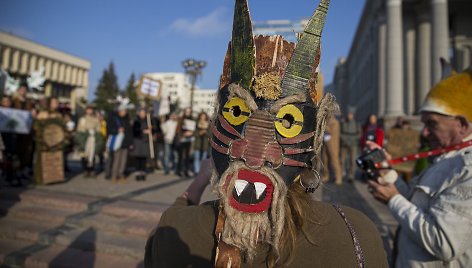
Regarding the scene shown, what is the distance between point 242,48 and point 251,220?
0.72m

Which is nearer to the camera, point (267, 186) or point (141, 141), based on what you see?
point (267, 186)

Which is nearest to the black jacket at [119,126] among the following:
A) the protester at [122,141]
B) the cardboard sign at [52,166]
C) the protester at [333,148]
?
the protester at [122,141]

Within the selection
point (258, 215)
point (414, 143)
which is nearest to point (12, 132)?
point (258, 215)

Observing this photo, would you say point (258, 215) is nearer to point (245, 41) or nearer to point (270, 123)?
point (270, 123)

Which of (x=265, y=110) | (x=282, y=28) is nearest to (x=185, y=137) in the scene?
(x=282, y=28)

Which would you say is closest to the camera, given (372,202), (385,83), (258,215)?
(258,215)

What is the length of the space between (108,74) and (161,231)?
5458 centimetres

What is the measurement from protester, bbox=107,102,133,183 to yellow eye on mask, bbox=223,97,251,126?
6.69 meters

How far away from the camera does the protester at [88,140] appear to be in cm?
768

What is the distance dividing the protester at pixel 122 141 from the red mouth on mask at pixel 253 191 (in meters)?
6.83

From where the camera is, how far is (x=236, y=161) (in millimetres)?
1137

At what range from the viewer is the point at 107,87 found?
152 ft

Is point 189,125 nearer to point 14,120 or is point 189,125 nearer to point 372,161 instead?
point 14,120

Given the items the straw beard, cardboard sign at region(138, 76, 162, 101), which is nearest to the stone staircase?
the straw beard
